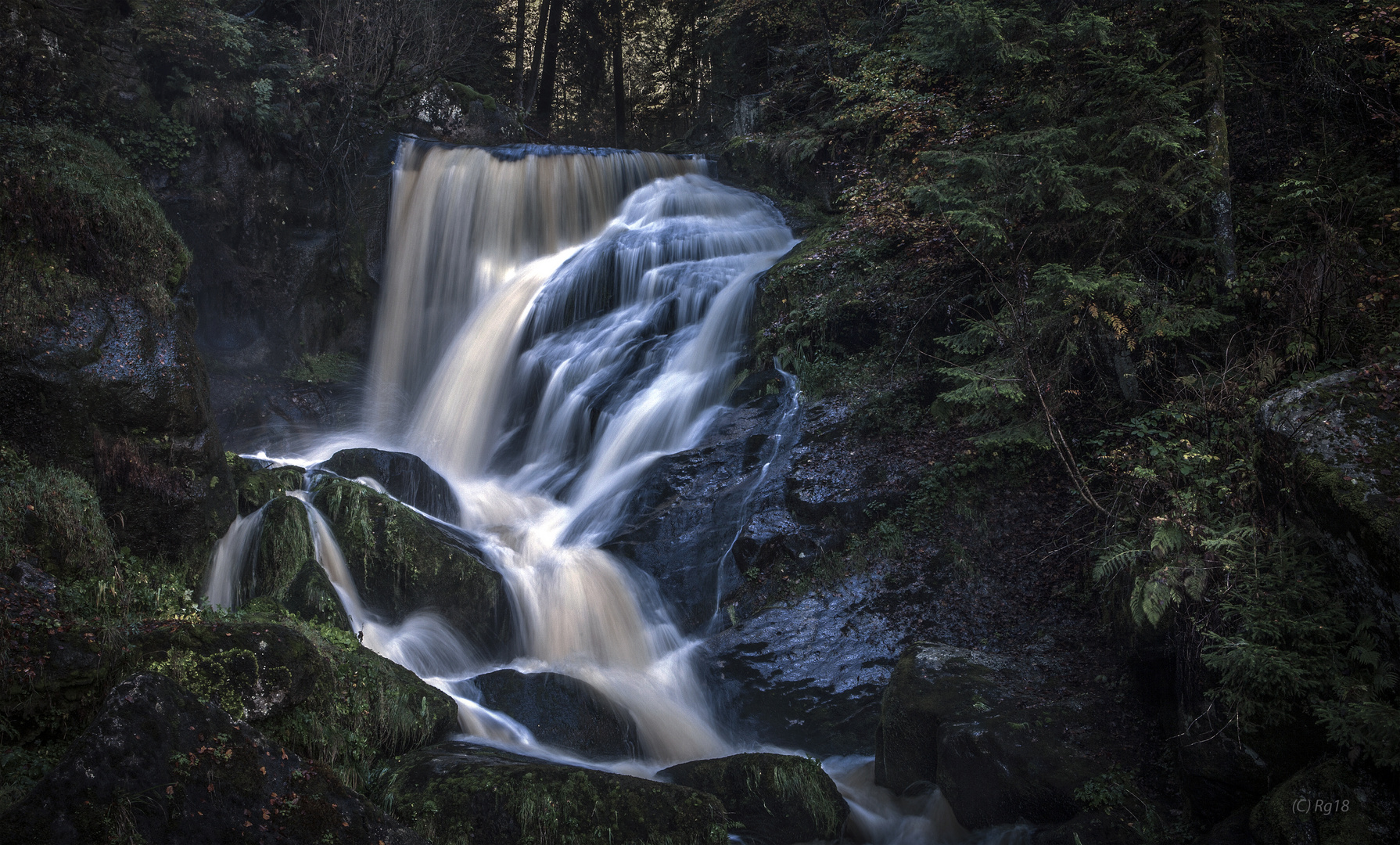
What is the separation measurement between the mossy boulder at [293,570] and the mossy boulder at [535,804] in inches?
84.2

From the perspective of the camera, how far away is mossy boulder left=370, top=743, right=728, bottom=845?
15.7ft

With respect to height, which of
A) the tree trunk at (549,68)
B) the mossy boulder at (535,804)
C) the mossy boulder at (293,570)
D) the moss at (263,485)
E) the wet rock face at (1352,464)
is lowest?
the mossy boulder at (535,804)

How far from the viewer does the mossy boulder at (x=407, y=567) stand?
795 cm

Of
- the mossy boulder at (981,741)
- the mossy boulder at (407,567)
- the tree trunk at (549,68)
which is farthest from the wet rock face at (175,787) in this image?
the tree trunk at (549,68)

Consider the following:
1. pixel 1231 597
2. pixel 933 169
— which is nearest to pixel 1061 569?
pixel 1231 597

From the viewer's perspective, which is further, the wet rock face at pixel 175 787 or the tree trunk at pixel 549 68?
the tree trunk at pixel 549 68

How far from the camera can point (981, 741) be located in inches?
228

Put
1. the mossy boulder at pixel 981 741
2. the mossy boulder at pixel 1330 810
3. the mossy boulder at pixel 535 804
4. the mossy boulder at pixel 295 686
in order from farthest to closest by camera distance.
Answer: the mossy boulder at pixel 981 741, the mossy boulder at pixel 535 804, the mossy boulder at pixel 295 686, the mossy boulder at pixel 1330 810

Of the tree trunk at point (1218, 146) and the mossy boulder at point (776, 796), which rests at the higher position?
the tree trunk at point (1218, 146)

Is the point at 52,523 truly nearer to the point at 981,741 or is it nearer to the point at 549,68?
the point at 981,741

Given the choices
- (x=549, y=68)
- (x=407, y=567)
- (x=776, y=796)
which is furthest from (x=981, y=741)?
(x=549, y=68)

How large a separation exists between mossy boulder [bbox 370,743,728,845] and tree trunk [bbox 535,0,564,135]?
23.3 metres

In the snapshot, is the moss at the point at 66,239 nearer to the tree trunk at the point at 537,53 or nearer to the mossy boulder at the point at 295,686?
the mossy boulder at the point at 295,686

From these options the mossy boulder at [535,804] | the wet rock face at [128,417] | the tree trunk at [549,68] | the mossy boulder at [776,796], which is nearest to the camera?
the mossy boulder at [535,804]
